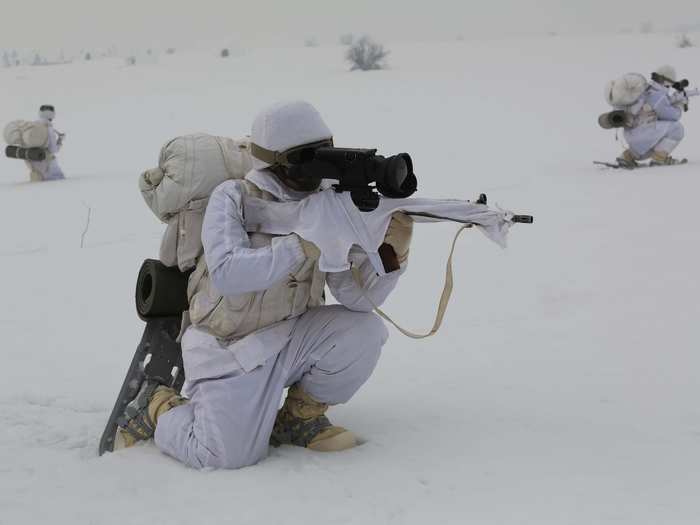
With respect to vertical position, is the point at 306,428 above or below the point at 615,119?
below

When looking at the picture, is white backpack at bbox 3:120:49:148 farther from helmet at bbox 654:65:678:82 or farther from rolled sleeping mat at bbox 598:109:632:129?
helmet at bbox 654:65:678:82

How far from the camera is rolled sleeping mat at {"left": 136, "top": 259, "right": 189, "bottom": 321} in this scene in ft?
10.7

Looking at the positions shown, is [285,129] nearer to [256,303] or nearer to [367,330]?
[256,303]

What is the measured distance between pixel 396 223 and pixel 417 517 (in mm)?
855

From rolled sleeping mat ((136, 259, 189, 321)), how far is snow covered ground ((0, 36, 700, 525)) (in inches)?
17.2

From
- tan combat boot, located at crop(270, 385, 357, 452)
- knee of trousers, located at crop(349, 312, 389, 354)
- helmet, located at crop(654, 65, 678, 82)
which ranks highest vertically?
helmet, located at crop(654, 65, 678, 82)

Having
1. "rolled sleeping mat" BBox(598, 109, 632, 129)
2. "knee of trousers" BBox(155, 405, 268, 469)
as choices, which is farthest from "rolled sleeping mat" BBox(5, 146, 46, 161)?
"knee of trousers" BBox(155, 405, 268, 469)

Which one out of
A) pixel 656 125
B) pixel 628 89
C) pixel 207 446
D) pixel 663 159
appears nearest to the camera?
pixel 207 446

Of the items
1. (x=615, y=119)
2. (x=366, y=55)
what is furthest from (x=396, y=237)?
(x=366, y=55)

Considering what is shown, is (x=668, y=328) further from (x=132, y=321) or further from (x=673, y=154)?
(x=673, y=154)

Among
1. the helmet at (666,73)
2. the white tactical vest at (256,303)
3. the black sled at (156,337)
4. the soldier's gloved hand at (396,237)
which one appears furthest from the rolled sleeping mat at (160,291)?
the helmet at (666,73)

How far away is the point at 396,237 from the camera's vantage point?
9.78ft

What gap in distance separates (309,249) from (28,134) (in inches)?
351

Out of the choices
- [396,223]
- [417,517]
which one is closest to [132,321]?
[396,223]
